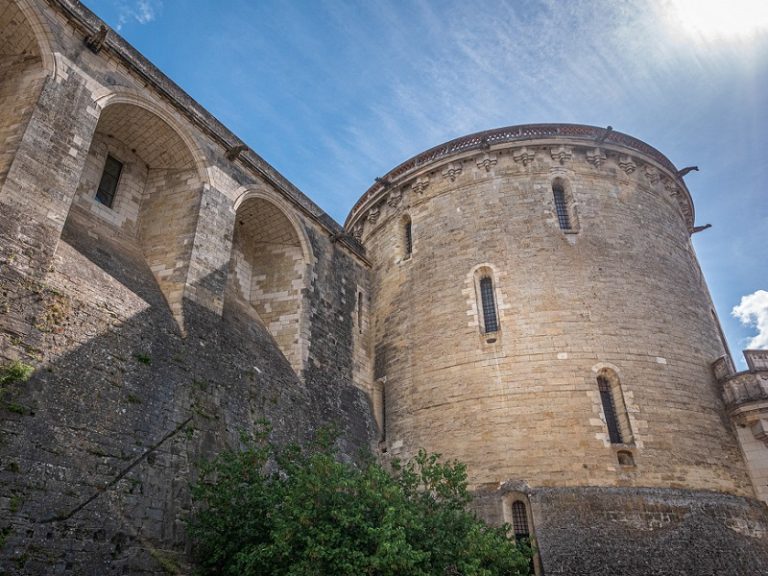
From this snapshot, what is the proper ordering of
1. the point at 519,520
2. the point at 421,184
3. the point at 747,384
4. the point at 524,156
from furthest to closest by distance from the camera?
the point at 421,184, the point at 524,156, the point at 747,384, the point at 519,520

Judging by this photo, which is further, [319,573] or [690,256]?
[690,256]

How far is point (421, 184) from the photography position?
1639 cm

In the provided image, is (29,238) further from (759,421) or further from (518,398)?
(759,421)

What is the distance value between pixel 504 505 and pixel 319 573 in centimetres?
573

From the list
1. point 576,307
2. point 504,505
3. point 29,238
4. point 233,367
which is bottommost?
point 504,505

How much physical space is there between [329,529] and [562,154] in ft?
38.1

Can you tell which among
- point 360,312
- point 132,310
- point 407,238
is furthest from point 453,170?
point 132,310

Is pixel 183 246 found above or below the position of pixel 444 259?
below

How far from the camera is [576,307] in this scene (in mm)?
12938

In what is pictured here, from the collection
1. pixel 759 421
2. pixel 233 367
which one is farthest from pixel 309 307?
pixel 759 421

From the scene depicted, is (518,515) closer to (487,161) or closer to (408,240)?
(408,240)

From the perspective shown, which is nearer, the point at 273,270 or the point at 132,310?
the point at 132,310

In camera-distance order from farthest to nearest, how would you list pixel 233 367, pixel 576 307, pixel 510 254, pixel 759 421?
pixel 510 254 → pixel 576 307 → pixel 759 421 → pixel 233 367

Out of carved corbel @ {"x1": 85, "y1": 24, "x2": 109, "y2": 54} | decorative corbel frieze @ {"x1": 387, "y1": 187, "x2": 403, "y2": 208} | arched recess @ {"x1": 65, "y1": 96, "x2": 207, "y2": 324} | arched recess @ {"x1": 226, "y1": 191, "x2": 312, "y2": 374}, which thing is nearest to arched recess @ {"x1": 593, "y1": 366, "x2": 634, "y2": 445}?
arched recess @ {"x1": 226, "y1": 191, "x2": 312, "y2": 374}
